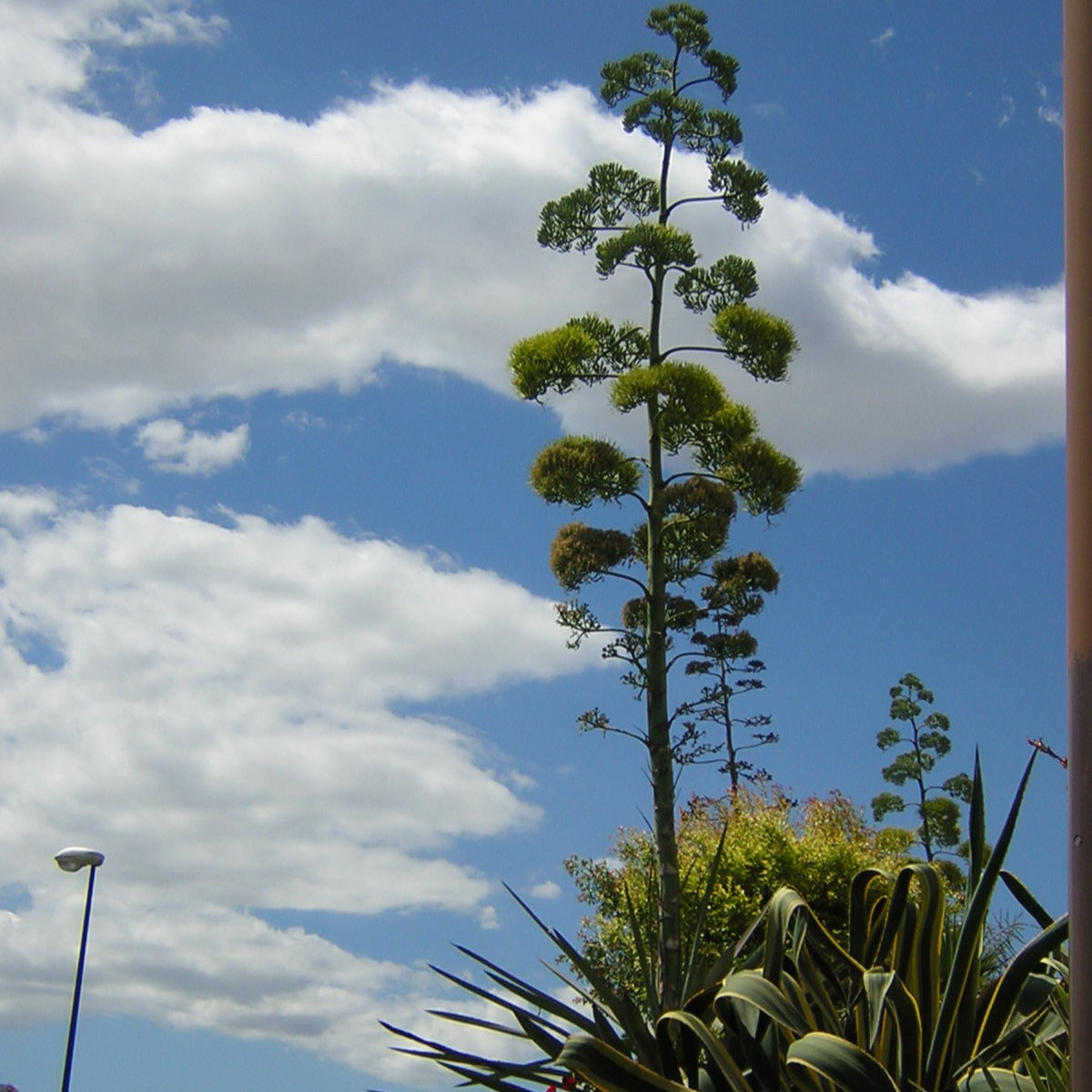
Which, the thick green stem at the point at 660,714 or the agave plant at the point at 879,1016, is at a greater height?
the thick green stem at the point at 660,714

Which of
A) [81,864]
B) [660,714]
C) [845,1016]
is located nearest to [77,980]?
[81,864]

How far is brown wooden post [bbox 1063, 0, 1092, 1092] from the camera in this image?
2.35 m

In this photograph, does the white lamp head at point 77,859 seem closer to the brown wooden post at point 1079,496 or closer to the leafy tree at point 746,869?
the leafy tree at point 746,869

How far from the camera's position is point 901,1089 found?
392cm

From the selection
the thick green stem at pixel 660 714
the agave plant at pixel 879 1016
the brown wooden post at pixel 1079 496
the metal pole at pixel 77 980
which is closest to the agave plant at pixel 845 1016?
the agave plant at pixel 879 1016

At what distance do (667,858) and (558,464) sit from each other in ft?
16.0

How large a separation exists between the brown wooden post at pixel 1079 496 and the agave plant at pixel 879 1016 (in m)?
1.33

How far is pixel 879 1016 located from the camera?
4008mm

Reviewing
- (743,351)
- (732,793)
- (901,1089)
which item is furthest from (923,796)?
(901,1089)

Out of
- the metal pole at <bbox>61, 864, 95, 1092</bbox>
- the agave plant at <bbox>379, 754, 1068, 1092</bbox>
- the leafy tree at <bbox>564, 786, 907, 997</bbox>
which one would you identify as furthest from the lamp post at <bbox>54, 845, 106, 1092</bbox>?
the agave plant at <bbox>379, 754, 1068, 1092</bbox>

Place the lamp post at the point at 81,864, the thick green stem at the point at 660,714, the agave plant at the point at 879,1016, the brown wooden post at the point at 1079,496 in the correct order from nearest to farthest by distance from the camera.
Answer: the brown wooden post at the point at 1079,496, the agave plant at the point at 879,1016, the thick green stem at the point at 660,714, the lamp post at the point at 81,864

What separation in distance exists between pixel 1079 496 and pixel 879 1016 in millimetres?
2085

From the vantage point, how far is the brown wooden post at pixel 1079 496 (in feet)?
7.71

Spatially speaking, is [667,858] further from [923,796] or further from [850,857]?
[923,796]
